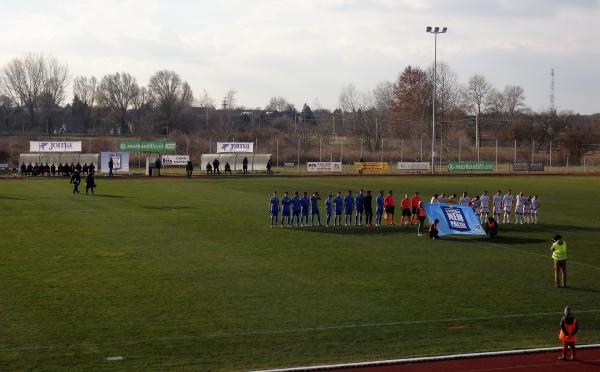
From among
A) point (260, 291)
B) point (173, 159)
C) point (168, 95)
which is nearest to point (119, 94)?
point (168, 95)

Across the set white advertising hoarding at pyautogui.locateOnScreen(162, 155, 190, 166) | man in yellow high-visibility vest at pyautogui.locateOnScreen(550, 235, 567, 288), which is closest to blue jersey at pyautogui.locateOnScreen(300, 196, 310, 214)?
man in yellow high-visibility vest at pyautogui.locateOnScreen(550, 235, 567, 288)

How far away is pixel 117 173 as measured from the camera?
63.1m

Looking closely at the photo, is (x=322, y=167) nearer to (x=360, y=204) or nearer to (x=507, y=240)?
(x=360, y=204)

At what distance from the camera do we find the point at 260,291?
19.0 metres

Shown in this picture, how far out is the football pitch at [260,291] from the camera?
47.1ft

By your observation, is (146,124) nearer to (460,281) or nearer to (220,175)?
(220,175)

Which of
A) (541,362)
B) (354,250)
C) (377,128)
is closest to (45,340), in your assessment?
(541,362)

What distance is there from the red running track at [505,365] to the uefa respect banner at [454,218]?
52.4 feet

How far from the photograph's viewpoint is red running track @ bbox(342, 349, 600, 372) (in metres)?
13.1

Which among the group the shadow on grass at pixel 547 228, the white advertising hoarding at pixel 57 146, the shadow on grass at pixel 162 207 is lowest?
the shadow on grass at pixel 547 228

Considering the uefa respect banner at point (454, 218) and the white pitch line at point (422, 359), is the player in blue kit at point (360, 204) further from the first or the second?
the white pitch line at point (422, 359)

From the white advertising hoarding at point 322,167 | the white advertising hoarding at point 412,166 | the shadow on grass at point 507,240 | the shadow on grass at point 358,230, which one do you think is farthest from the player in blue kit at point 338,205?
the white advertising hoarding at point 412,166

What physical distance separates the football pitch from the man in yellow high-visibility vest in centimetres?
37

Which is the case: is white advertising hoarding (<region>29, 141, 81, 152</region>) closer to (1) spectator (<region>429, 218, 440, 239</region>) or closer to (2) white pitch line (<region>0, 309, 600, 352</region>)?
(1) spectator (<region>429, 218, 440, 239</region>)
